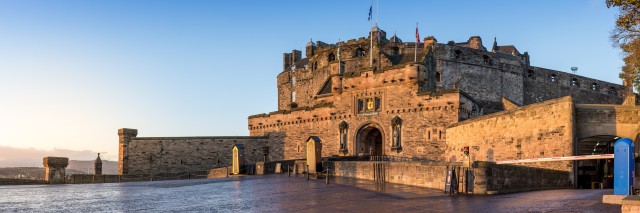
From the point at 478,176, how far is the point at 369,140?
67.3 feet

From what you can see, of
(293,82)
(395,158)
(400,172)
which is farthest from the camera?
(293,82)

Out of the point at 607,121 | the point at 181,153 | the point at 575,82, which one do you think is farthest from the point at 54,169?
the point at 575,82

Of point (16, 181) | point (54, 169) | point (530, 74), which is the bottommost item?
point (16, 181)

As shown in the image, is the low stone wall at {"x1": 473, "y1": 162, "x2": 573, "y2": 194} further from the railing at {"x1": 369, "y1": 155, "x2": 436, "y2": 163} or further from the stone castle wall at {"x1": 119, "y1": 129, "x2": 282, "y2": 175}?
the stone castle wall at {"x1": 119, "y1": 129, "x2": 282, "y2": 175}

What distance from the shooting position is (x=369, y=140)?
125 feet

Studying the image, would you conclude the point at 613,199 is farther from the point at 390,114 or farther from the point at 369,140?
the point at 369,140

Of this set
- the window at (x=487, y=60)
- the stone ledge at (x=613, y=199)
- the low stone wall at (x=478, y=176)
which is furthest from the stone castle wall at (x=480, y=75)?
the stone ledge at (x=613, y=199)

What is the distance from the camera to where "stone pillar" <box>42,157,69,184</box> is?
106ft

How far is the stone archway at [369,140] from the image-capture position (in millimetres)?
37312

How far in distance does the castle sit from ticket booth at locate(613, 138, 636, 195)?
5531 mm

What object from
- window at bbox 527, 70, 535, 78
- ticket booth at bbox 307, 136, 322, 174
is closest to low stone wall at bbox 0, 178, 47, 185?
ticket booth at bbox 307, 136, 322, 174

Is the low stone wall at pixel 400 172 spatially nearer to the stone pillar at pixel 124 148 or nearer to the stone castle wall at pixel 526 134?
the stone castle wall at pixel 526 134

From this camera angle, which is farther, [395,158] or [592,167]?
[395,158]

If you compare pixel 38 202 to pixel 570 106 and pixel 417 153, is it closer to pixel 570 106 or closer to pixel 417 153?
pixel 570 106
